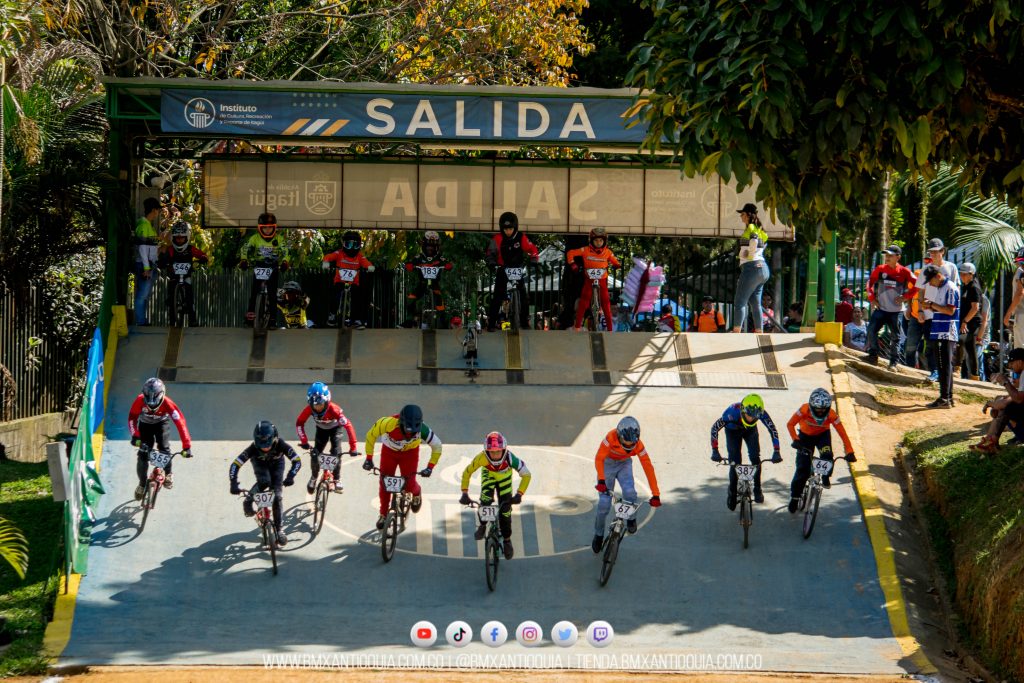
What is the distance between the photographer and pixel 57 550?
12922mm

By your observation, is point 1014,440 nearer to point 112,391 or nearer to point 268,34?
point 112,391

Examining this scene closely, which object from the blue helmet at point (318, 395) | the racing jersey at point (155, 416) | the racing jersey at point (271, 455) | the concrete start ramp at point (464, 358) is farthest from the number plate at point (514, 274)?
the racing jersey at point (271, 455)

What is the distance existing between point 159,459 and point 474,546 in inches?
152

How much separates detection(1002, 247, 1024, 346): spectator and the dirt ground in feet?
4.33

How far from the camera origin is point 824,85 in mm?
10719

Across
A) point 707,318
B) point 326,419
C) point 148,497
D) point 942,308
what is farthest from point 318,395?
point 707,318

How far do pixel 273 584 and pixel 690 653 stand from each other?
458 cm

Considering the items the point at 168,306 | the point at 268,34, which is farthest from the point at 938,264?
the point at 268,34

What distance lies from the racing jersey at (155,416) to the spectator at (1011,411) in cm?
967

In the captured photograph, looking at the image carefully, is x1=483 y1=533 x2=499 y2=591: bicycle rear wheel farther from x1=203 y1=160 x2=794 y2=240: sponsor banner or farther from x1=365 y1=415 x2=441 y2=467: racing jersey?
x1=203 y1=160 x2=794 y2=240: sponsor banner

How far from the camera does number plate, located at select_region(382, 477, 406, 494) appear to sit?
45.2 feet

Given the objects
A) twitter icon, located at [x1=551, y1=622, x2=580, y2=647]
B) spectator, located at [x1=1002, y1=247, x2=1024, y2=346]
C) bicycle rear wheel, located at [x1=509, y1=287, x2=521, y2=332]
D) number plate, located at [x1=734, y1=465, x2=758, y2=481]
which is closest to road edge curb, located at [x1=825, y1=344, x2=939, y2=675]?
number plate, located at [x1=734, y1=465, x2=758, y2=481]

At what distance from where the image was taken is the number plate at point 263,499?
13.6 metres

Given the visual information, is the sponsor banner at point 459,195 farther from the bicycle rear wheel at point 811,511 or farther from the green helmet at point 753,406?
the bicycle rear wheel at point 811,511
